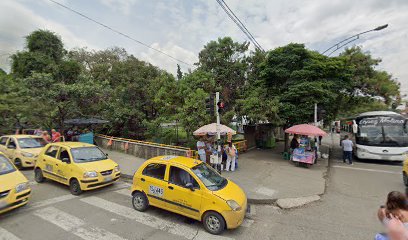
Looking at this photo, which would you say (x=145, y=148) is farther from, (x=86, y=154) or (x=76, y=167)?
(x=76, y=167)

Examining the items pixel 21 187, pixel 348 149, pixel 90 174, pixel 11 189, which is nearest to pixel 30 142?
pixel 90 174

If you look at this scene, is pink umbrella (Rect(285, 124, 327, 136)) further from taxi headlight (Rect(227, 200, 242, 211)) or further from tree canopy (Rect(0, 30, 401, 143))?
taxi headlight (Rect(227, 200, 242, 211))

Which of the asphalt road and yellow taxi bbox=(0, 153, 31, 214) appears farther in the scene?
yellow taxi bbox=(0, 153, 31, 214)

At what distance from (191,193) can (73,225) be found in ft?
9.72

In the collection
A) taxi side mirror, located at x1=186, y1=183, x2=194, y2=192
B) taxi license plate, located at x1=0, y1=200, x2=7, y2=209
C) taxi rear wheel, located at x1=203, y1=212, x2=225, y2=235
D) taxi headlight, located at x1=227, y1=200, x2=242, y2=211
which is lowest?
taxi rear wheel, located at x1=203, y1=212, x2=225, y2=235

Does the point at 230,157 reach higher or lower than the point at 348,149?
lower

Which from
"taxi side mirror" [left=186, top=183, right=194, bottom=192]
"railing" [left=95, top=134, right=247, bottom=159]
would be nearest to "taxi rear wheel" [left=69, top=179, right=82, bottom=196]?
"taxi side mirror" [left=186, top=183, right=194, bottom=192]

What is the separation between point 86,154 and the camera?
25.8 ft

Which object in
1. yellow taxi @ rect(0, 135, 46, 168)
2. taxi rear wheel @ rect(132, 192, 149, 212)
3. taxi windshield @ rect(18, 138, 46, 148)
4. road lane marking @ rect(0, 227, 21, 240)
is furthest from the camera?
taxi windshield @ rect(18, 138, 46, 148)

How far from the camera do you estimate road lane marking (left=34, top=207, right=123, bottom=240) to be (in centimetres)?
467

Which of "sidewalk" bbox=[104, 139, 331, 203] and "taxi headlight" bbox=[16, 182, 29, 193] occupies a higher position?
"taxi headlight" bbox=[16, 182, 29, 193]

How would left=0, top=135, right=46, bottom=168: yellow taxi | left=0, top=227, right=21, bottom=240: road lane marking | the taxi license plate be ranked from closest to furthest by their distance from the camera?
left=0, top=227, right=21, bottom=240: road lane marking < the taxi license plate < left=0, top=135, right=46, bottom=168: yellow taxi

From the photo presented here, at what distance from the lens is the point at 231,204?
4918mm

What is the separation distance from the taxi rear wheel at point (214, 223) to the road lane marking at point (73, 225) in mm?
1975
